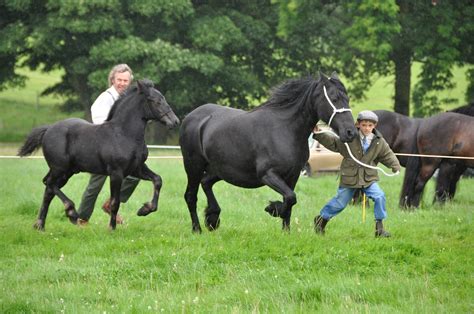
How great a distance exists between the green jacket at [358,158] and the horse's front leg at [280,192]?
734mm

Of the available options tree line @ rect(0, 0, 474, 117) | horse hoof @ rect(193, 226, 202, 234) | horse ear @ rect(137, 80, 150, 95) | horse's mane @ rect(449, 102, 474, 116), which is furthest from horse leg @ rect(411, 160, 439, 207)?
tree line @ rect(0, 0, 474, 117)

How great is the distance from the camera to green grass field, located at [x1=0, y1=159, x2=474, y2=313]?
8070 mm

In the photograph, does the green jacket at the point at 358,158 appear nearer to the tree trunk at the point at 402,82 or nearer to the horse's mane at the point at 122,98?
the horse's mane at the point at 122,98

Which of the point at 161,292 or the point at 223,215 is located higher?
the point at 161,292

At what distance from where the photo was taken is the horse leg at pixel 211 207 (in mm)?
11844

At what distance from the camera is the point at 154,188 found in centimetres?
1140

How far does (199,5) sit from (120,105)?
29.2 meters

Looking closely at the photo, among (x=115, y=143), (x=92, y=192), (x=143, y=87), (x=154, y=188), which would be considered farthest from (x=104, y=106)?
(x=154, y=188)

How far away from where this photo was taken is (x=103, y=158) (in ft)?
37.7

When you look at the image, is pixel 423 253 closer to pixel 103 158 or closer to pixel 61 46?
pixel 103 158

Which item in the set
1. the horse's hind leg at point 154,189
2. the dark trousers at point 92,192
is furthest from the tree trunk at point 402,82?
the horse's hind leg at point 154,189

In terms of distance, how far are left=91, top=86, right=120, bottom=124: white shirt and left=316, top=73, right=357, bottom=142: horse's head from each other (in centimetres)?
326

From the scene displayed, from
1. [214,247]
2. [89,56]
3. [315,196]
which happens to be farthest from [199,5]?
[214,247]

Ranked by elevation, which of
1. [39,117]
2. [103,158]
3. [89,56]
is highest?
[103,158]
